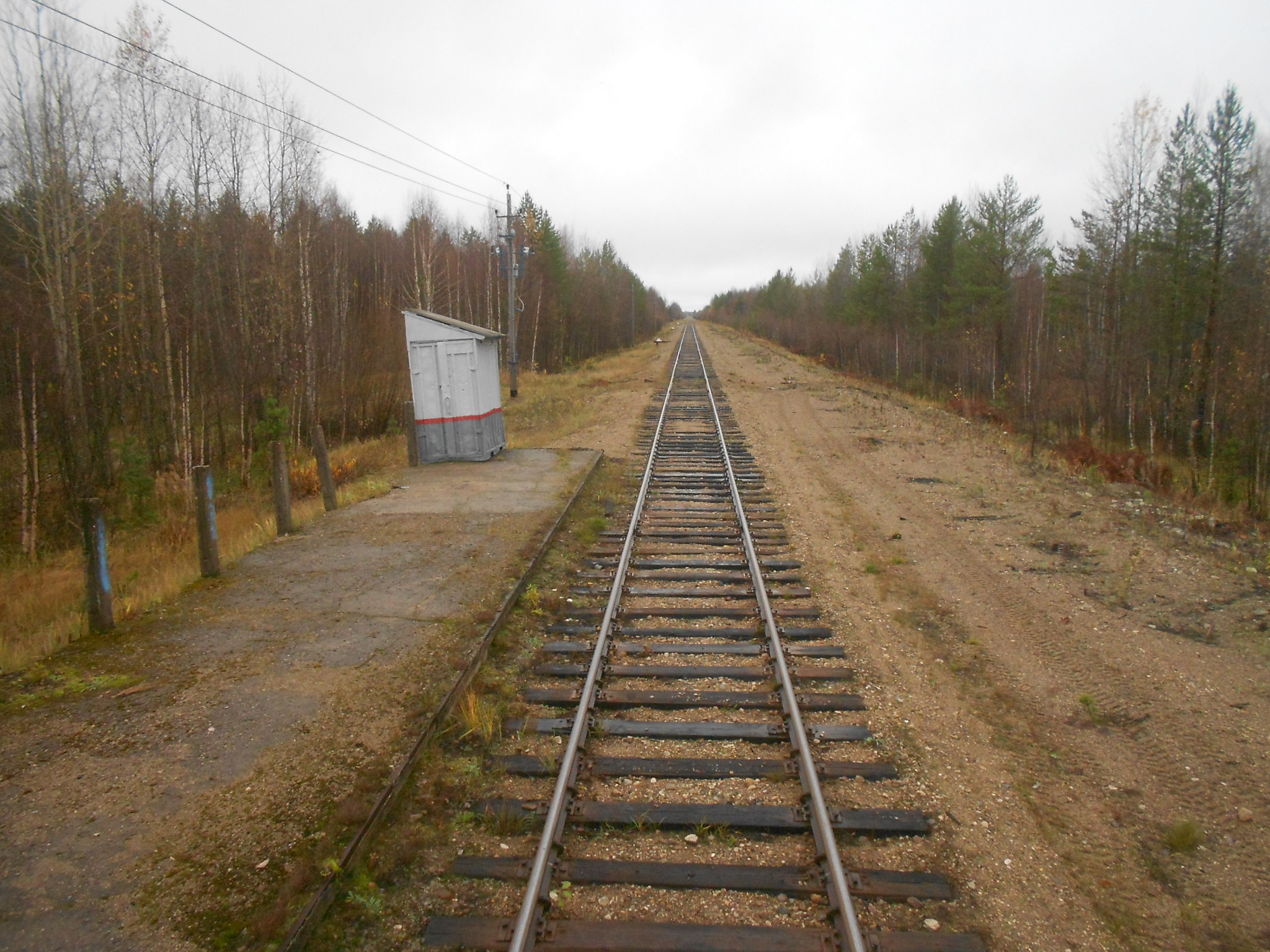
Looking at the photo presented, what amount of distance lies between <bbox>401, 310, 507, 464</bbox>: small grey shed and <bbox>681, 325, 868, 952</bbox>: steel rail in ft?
23.7

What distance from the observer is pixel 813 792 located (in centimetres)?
384

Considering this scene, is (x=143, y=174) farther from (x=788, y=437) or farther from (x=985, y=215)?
(x=985, y=215)

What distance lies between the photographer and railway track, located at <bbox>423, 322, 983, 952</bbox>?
307 centimetres

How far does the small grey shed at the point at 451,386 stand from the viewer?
12.8 meters

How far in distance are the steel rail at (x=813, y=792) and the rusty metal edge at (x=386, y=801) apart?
84.7 inches

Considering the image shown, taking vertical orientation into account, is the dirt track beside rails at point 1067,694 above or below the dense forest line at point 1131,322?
below

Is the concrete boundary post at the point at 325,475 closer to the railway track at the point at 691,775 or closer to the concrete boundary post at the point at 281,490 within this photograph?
the concrete boundary post at the point at 281,490

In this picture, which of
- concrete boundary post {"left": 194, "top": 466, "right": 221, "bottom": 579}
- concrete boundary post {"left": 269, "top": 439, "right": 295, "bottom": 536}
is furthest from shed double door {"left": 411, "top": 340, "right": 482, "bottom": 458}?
concrete boundary post {"left": 194, "top": 466, "right": 221, "bottom": 579}

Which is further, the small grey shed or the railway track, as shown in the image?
the small grey shed

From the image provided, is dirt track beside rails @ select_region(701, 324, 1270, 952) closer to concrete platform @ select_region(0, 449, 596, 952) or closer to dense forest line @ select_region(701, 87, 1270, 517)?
concrete platform @ select_region(0, 449, 596, 952)

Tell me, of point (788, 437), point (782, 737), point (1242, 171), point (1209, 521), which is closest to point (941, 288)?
point (1242, 171)

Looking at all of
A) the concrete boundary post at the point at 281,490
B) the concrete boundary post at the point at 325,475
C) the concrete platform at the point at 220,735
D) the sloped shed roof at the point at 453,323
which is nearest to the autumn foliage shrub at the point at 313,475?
the concrete boundary post at the point at 325,475

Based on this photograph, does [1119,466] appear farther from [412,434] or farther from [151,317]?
[151,317]

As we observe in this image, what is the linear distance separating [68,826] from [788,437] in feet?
48.2
